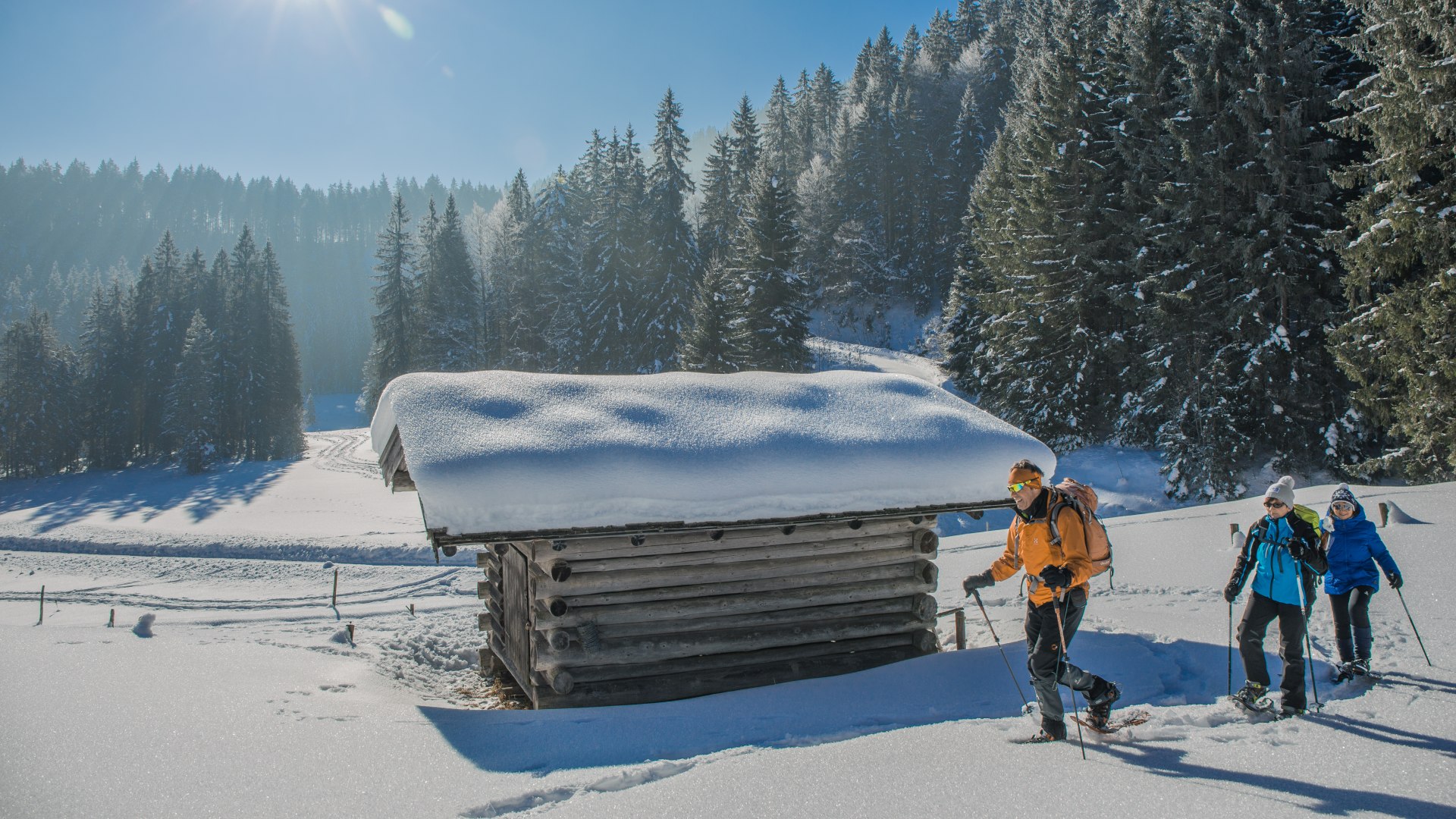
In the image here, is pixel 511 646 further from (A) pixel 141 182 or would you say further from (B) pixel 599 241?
(A) pixel 141 182

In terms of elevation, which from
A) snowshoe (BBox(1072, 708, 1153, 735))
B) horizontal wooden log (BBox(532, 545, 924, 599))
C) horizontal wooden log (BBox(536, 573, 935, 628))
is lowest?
snowshoe (BBox(1072, 708, 1153, 735))

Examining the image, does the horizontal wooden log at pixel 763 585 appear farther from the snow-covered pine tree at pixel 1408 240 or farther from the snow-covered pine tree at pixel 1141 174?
the snow-covered pine tree at pixel 1141 174

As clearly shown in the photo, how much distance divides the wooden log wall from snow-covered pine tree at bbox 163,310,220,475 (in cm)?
4738

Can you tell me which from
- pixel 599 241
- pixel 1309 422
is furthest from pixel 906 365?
pixel 1309 422

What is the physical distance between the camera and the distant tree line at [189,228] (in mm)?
116300

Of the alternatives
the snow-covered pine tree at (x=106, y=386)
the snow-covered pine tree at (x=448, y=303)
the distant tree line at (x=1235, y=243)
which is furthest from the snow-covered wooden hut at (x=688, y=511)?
the snow-covered pine tree at (x=106, y=386)

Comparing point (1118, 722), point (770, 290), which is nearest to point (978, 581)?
point (1118, 722)

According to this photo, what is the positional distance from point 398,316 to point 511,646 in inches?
1831

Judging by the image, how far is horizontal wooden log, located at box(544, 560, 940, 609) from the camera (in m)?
8.37

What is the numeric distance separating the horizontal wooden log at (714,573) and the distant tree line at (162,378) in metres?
47.9

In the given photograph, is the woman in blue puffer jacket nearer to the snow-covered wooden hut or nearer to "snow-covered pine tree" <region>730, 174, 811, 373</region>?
the snow-covered wooden hut

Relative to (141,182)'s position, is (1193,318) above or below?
below

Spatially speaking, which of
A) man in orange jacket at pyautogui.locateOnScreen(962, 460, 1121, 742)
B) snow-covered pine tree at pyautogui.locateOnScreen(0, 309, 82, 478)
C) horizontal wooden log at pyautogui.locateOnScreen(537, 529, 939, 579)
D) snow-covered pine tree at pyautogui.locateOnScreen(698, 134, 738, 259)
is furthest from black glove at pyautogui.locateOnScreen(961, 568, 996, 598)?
snow-covered pine tree at pyautogui.locateOnScreen(0, 309, 82, 478)

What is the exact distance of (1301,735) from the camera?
540cm
